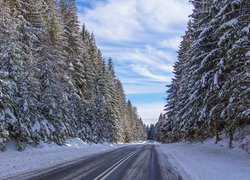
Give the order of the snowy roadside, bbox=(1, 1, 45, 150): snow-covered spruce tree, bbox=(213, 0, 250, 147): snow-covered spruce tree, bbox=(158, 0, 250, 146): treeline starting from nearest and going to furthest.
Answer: the snowy roadside < bbox=(213, 0, 250, 147): snow-covered spruce tree < bbox=(158, 0, 250, 146): treeline < bbox=(1, 1, 45, 150): snow-covered spruce tree

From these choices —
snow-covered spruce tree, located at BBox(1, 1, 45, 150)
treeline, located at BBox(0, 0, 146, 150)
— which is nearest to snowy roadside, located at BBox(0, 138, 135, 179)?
treeline, located at BBox(0, 0, 146, 150)

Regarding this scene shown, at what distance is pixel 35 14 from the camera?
26.3m

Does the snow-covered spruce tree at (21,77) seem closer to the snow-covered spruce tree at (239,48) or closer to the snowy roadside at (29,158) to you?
the snowy roadside at (29,158)

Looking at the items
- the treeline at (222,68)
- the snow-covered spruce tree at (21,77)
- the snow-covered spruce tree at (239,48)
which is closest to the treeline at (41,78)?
the snow-covered spruce tree at (21,77)

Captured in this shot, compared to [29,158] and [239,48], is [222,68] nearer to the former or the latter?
[239,48]

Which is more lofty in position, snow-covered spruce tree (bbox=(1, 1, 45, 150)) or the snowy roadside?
snow-covered spruce tree (bbox=(1, 1, 45, 150))

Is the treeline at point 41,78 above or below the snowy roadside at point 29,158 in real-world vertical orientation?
above

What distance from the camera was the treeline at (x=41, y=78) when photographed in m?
19.6

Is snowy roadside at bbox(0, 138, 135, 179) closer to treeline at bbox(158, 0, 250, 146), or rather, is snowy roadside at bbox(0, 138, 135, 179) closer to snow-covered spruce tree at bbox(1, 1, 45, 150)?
snow-covered spruce tree at bbox(1, 1, 45, 150)

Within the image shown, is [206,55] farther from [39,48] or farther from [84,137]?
[84,137]

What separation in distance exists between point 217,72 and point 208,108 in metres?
3.09

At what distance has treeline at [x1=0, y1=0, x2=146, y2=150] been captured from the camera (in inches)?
773

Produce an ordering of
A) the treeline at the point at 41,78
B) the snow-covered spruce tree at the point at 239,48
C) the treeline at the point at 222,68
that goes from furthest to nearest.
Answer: the treeline at the point at 41,78
the treeline at the point at 222,68
the snow-covered spruce tree at the point at 239,48

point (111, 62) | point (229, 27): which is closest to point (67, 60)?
point (229, 27)
